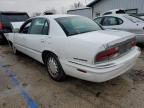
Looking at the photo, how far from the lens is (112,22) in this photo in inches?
286

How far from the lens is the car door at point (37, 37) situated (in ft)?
13.4

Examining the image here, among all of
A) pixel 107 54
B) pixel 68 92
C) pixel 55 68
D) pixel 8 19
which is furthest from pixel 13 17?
pixel 107 54

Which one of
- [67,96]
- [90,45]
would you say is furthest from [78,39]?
[67,96]

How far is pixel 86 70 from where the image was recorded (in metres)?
2.98

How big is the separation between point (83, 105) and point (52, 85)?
109cm

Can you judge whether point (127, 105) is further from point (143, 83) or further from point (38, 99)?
point (38, 99)

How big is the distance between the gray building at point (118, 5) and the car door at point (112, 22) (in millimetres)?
8250

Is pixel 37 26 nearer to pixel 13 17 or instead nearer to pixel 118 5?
pixel 13 17

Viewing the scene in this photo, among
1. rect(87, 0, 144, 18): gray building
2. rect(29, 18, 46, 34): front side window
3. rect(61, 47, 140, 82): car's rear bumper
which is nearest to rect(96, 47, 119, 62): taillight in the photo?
rect(61, 47, 140, 82): car's rear bumper

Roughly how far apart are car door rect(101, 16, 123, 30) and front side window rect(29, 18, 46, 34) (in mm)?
3680

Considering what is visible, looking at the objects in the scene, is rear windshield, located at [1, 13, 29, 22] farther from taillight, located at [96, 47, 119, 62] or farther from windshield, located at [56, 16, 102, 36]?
taillight, located at [96, 47, 119, 62]

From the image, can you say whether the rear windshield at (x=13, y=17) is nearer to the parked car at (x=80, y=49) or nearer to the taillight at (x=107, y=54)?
the parked car at (x=80, y=49)

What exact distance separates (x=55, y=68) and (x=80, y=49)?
3.58 feet

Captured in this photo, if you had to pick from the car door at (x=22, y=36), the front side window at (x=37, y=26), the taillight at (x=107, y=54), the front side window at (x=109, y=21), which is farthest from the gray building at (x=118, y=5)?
the taillight at (x=107, y=54)
